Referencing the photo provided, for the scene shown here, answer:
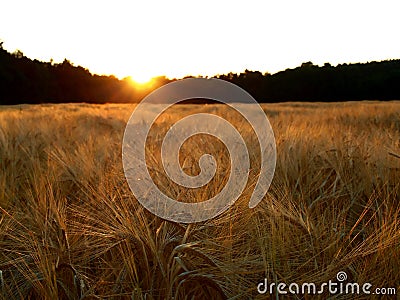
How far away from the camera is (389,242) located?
2.53 feet

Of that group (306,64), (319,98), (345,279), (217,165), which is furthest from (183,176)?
(306,64)

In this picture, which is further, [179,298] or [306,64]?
[306,64]

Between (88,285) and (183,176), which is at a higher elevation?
(183,176)

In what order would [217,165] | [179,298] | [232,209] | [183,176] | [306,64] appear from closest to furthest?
[179,298], [232,209], [183,176], [217,165], [306,64]

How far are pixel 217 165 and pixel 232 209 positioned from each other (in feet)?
1.40

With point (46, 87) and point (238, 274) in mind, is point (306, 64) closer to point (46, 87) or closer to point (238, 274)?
point (46, 87)

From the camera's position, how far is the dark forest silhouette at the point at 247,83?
92.7 feet

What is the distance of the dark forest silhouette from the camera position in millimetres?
28266

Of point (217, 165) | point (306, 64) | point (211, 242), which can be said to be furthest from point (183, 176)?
point (306, 64)

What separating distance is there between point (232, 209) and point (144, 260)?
0.27 metres

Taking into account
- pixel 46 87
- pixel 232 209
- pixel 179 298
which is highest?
pixel 46 87

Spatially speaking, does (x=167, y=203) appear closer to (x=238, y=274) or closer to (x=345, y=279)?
(x=238, y=274)

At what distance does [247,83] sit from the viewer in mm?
33312

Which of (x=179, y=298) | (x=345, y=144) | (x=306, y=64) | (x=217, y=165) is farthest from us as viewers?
(x=306, y=64)
